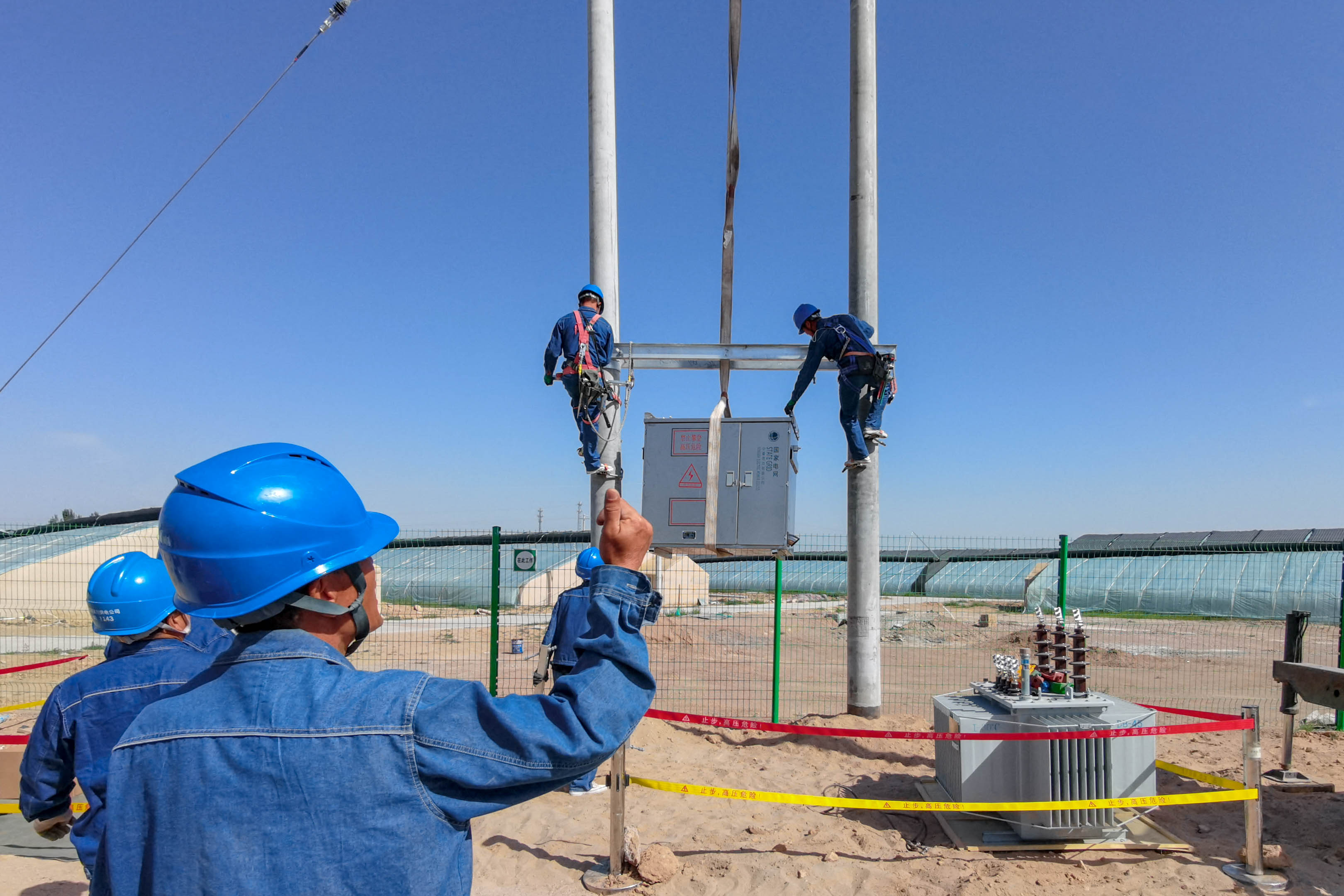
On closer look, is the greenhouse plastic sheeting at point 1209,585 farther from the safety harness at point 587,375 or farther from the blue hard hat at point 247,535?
the blue hard hat at point 247,535

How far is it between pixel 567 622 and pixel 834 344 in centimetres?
381

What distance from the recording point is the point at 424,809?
1.54 m

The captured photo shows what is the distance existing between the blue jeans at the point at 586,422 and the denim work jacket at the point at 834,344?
6.57 feet

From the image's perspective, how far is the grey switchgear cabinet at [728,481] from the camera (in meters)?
6.71

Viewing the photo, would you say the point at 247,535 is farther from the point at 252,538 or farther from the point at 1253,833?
the point at 1253,833

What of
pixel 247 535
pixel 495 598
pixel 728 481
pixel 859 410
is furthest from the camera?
pixel 495 598

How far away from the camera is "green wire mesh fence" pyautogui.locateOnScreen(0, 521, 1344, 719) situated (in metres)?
13.4

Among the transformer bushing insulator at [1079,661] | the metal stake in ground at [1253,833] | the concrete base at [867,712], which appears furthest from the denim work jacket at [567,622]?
the metal stake in ground at [1253,833]

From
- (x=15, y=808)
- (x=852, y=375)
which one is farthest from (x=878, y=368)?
(x=15, y=808)

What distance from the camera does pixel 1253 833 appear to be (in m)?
5.57

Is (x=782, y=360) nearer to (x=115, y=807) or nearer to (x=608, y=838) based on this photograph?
(x=608, y=838)

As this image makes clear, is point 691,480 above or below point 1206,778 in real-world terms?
above

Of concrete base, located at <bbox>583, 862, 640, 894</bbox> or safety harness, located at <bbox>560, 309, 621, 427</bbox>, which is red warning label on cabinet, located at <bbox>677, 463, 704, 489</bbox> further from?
concrete base, located at <bbox>583, 862, 640, 894</bbox>

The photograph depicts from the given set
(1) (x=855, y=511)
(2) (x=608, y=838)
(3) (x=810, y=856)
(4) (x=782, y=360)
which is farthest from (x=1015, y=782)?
(4) (x=782, y=360)
